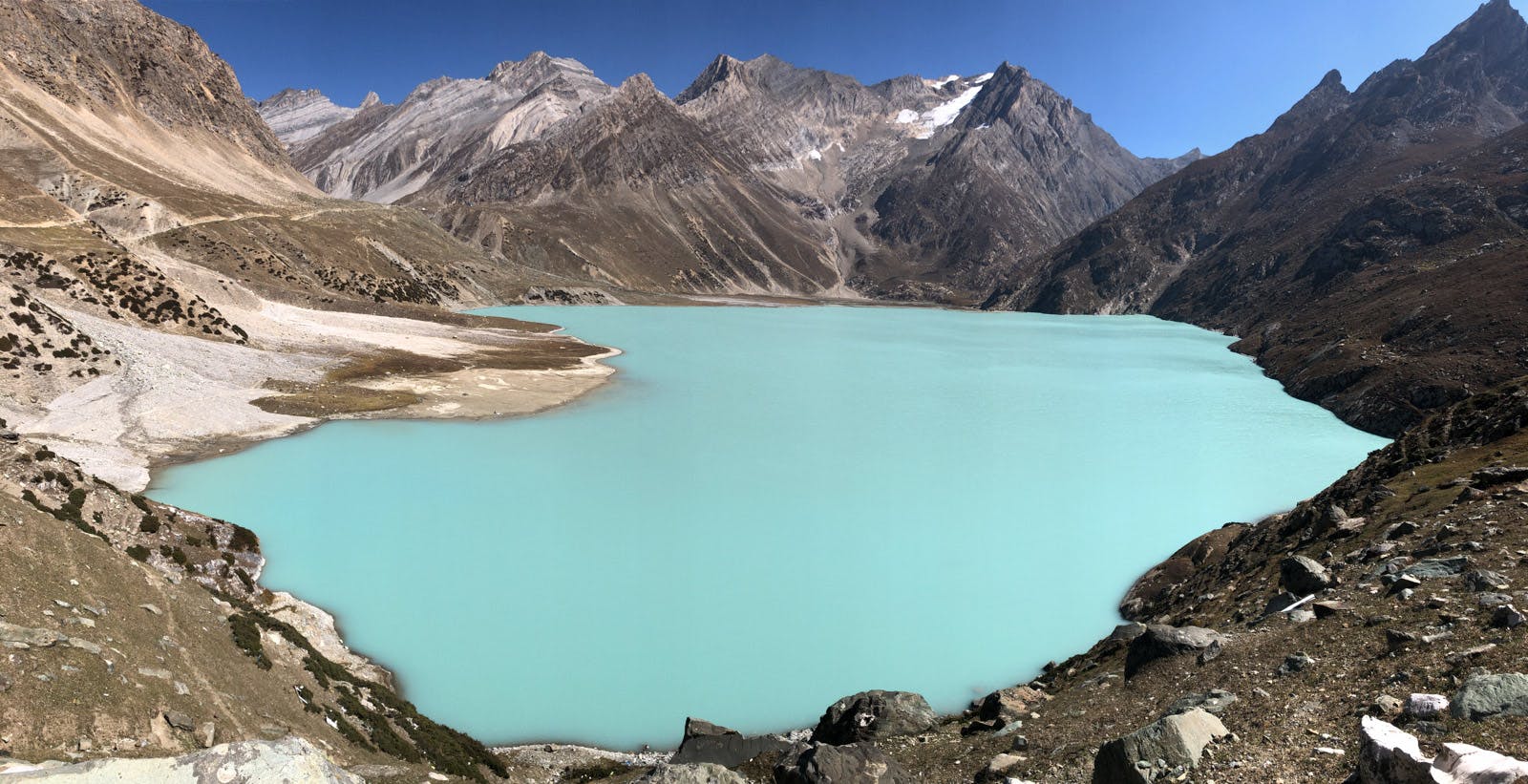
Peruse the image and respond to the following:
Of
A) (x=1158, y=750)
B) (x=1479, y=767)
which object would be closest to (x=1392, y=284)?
(x=1158, y=750)

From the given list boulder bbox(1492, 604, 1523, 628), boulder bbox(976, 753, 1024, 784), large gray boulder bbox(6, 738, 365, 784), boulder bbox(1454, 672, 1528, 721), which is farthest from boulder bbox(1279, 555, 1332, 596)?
large gray boulder bbox(6, 738, 365, 784)

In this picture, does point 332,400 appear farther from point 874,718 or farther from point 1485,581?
point 1485,581

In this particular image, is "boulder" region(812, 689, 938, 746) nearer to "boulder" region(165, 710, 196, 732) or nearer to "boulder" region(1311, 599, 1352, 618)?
"boulder" region(1311, 599, 1352, 618)

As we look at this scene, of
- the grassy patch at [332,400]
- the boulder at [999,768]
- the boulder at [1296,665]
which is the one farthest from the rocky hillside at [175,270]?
the boulder at [1296,665]

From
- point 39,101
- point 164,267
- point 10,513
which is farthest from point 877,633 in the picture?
point 39,101

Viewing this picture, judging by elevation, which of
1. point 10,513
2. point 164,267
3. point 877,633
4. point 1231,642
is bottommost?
point 877,633

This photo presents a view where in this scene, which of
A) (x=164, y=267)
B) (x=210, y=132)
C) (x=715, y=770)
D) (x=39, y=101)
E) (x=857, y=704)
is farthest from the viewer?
(x=210, y=132)

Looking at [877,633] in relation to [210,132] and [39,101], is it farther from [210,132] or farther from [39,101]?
[210,132]
